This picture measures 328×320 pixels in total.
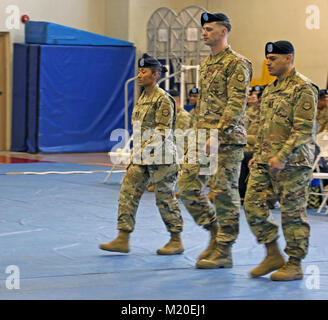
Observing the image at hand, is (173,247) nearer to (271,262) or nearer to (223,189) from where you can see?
(223,189)

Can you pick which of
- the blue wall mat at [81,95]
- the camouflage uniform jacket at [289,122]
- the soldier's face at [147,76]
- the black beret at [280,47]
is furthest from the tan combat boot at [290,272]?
the blue wall mat at [81,95]

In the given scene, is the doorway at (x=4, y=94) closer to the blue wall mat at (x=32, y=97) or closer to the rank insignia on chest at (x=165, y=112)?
the blue wall mat at (x=32, y=97)

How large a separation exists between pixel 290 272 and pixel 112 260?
4.80 ft

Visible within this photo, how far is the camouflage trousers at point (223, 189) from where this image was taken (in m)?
5.45

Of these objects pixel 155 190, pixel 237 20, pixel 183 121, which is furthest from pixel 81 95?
pixel 155 190

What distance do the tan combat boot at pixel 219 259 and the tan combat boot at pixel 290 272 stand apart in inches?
18.6

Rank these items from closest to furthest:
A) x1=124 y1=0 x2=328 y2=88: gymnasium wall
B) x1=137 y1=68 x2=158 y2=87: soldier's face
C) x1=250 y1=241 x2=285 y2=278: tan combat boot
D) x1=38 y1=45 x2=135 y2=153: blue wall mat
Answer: x1=250 y1=241 x2=285 y2=278: tan combat boot
x1=137 y1=68 x2=158 y2=87: soldier's face
x1=124 y1=0 x2=328 y2=88: gymnasium wall
x1=38 y1=45 x2=135 y2=153: blue wall mat

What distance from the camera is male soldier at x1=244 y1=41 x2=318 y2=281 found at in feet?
16.5

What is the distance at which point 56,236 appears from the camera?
697 cm

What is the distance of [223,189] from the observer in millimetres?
5465

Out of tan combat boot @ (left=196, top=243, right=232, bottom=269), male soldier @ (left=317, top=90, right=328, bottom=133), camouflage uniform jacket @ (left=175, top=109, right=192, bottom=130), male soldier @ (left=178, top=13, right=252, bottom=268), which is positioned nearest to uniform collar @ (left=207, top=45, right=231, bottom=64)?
male soldier @ (left=178, top=13, right=252, bottom=268)

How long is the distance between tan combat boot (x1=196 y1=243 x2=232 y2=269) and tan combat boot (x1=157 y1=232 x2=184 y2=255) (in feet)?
1.82

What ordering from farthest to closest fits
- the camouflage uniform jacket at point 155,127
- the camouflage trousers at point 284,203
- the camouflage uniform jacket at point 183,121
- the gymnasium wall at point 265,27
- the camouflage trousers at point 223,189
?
the gymnasium wall at point 265,27 → the camouflage uniform jacket at point 183,121 → the camouflage uniform jacket at point 155,127 → the camouflage trousers at point 223,189 → the camouflage trousers at point 284,203

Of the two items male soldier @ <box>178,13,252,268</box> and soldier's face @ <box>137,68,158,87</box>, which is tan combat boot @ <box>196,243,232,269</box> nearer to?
male soldier @ <box>178,13,252,268</box>
